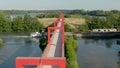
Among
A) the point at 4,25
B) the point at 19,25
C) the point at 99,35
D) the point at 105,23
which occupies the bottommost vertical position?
the point at 99,35

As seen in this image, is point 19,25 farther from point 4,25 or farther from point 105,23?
point 105,23

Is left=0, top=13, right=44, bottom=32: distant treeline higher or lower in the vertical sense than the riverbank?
higher

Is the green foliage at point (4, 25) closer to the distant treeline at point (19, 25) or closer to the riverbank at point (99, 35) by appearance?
the distant treeline at point (19, 25)

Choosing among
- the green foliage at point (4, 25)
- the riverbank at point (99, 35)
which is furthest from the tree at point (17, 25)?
the riverbank at point (99, 35)

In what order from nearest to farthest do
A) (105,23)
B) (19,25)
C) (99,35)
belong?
1. (99,35)
2. (105,23)
3. (19,25)

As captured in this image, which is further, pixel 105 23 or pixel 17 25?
pixel 17 25

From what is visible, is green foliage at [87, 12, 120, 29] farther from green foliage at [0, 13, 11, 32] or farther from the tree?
green foliage at [0, 13, 11, 32]

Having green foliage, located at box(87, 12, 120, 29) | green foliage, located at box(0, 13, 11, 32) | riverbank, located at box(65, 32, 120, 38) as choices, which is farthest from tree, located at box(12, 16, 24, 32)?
green foliage, located at box(87, 12, 120, 29)

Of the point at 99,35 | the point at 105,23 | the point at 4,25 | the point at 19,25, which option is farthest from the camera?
the point at 19,25

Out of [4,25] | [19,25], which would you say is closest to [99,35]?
[19,25]
